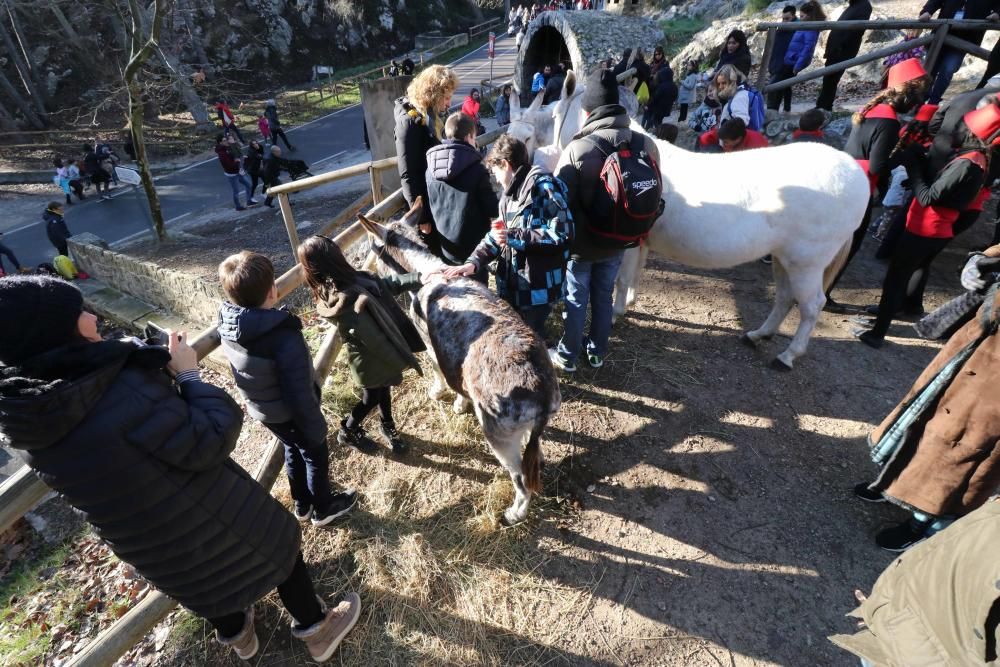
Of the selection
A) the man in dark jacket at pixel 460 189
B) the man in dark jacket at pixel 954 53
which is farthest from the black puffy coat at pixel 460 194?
the man in dark jacket at pixel 954 53

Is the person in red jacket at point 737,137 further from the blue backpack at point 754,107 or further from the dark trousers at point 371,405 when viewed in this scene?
the dark trousers at point 371,405

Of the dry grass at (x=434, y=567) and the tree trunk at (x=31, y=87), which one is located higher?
the tree trunk at (x=31, y=87)

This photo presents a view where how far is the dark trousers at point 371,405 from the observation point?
350 centimetres

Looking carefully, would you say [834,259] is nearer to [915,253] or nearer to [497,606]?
[915,253]

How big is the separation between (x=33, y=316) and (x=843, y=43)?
37.0ft

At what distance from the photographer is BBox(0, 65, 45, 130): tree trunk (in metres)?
22.9

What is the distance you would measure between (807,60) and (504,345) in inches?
369

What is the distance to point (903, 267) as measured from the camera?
4230 mm

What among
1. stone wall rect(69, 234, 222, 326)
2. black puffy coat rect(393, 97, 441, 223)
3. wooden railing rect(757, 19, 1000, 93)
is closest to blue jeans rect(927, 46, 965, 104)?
wooden railing rect(757, 19, 1000, 93)

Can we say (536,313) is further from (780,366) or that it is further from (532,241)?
(780,366)

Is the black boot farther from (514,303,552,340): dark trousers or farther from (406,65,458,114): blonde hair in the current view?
(406,65,458,114): blonde hair

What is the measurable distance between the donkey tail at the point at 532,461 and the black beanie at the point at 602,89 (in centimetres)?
245

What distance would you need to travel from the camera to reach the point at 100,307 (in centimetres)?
1025

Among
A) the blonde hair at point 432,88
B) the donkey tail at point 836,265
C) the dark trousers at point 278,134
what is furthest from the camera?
the dark trousers at point 278,134
